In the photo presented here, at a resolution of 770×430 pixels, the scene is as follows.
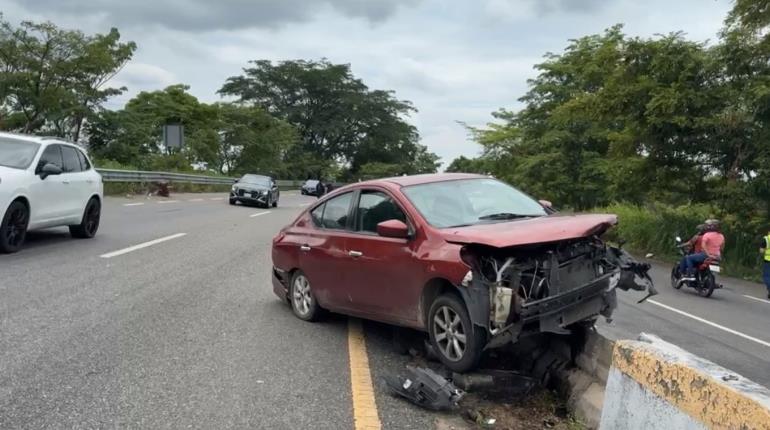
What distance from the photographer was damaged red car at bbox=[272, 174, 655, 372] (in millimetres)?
4895

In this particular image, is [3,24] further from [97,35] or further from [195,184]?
[195,184]

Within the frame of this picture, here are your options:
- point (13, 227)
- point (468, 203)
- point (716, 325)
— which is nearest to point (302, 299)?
point (468, 203)

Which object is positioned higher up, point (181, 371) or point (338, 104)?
point (338, 104)

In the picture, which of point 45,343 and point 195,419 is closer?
point 195,419

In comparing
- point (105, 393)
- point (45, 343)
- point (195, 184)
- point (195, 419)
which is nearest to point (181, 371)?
point (105, 393)

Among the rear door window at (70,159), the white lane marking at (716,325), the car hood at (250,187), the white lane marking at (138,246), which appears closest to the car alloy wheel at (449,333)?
the white lane marking at (716,325)

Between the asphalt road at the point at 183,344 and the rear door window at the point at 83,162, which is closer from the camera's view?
the asphalt road at the point at 183,344

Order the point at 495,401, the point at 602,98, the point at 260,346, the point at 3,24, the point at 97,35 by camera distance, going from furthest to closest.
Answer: the point at 97,35, the point at 3,24, the point at 602,98, the point at 260,346, the point at 495,401

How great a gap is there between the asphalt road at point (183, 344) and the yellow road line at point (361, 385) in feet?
0.19

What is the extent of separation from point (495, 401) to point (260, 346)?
2.22 m

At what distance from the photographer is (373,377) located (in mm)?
5297

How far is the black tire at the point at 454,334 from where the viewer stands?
4.94 m

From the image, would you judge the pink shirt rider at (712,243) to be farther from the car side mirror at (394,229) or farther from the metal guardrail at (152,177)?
the metal guardrail at (152,177)

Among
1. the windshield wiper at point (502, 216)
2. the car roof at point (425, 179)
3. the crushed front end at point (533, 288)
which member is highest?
the car roof at point (425, 179)
